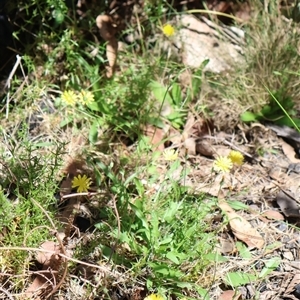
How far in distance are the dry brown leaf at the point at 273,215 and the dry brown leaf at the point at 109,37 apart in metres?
0.94

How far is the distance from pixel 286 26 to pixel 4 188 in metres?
1.42

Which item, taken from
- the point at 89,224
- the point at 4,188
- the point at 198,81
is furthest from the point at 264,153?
the point at 4,188

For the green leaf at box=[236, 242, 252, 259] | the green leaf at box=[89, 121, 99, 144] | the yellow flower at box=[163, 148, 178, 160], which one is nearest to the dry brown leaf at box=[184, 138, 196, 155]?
the yellow flower at box=[163, 148, 178, 160]

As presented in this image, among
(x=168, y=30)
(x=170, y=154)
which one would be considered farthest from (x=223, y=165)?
(x=168, y=30)

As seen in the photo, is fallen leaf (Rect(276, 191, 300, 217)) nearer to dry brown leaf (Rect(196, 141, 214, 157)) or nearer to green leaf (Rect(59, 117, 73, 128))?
dry brown leaf (Rect(196, 141, 214, 157))

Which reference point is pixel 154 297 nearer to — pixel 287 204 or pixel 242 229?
pixel 242 229

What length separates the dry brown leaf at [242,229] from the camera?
90.3 inches

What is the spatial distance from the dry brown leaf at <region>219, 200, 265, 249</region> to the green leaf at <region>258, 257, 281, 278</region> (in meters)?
0.08

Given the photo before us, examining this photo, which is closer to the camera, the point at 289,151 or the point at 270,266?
the point at 270,266

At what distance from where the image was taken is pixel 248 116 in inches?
107

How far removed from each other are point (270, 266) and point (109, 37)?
1265 mm

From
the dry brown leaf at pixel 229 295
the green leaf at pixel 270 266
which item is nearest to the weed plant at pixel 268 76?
the green leaf at pixel 270 266

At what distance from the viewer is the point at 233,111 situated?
2744mm

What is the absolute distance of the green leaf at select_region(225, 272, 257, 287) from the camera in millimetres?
2139
